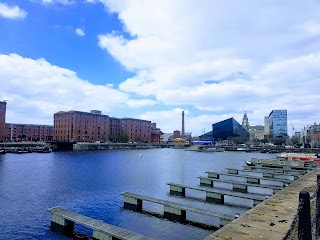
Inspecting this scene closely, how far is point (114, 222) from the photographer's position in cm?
2714

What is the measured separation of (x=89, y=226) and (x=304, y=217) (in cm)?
1771

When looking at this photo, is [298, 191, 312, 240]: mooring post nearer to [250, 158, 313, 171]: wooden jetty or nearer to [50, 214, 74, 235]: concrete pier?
[50, 214, 74, 235]: concrete pier

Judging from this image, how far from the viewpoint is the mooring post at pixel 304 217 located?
23.9ft

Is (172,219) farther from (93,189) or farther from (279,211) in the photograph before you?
Answer: (93,189)

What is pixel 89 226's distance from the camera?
21.4 m

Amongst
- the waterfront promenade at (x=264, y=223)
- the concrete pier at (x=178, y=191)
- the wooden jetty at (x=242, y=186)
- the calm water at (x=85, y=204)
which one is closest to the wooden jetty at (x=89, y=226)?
the calm water at (x=85, y=204)

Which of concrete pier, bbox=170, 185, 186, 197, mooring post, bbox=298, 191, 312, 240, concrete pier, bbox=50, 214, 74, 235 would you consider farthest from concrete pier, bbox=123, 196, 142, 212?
mooring post, bbox=298, 191, 312, 240

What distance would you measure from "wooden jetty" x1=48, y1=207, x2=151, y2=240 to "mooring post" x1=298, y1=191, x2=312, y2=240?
1276 cm

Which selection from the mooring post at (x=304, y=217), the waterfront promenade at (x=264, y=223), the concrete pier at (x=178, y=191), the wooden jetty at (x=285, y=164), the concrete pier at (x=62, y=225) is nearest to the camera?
the mooring post at (x=304, y=217)

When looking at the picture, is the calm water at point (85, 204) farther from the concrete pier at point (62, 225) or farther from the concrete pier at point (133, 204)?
the concrete pier at point (133, 204)

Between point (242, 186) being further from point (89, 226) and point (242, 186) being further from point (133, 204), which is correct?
point (89, 226)

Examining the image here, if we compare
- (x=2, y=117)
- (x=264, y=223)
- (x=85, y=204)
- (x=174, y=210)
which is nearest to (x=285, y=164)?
(x=174, y=210)

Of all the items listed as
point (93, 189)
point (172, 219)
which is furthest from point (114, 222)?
point (93, 189)

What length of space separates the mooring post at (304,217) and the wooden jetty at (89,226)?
41.8 ft
